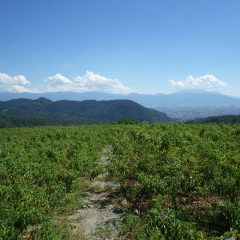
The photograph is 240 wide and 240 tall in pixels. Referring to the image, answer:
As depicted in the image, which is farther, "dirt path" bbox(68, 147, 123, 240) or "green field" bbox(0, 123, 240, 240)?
"dirt path" bbox(68, 147, 123, 240)

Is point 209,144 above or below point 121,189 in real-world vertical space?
above

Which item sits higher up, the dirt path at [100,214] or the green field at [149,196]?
the green field at [149,196]

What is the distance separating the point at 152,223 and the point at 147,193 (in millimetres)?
3745

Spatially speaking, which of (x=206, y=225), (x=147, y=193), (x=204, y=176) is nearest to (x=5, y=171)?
(x=147, y=193)

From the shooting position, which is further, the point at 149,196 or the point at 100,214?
the point at 149,196

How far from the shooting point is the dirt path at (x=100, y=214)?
11.4 metres

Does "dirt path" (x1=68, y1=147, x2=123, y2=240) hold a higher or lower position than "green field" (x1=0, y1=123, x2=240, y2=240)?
lower

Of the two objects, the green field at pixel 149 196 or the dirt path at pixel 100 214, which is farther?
the dirt path at pixel 100 214

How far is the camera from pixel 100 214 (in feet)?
43.0

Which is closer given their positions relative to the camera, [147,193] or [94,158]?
[147,193]

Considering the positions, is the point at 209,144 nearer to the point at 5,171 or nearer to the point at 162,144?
the point at 162,144

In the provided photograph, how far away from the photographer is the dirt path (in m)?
11.4

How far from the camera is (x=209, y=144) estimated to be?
19797 mm

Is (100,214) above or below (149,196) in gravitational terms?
below
